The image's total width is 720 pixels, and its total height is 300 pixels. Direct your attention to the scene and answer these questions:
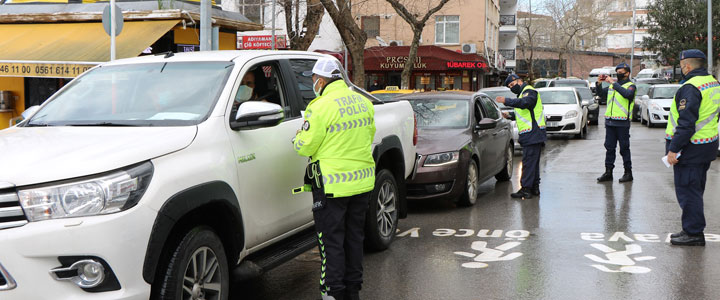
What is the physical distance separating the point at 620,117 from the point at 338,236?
8.27 meters

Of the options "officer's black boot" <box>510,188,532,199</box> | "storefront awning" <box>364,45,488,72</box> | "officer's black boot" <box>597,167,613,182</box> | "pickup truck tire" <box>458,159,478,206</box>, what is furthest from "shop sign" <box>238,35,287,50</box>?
"pickup truck tire" <box>458,159,478,206</box>

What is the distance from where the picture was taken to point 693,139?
286 inches

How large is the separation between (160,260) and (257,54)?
2.03 metres

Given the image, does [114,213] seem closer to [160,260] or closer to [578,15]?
[160,260]

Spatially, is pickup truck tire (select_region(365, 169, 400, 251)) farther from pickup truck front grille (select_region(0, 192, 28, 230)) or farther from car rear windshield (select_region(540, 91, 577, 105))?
car rear windshield (select_region(540, 91, 577, 105))

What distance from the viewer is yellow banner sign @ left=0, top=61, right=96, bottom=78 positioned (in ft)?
43.3

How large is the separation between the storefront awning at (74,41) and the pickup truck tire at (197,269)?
965 centimetres

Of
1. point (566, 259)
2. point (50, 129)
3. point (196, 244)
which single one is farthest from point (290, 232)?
point (566, 259)

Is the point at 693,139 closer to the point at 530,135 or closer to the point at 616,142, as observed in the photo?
the point at 530,135

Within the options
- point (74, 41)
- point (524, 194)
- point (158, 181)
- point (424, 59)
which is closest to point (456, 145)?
point (524, 194)

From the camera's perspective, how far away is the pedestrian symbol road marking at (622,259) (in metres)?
6.43

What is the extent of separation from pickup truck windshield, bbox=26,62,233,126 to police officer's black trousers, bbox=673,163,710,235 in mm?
4649

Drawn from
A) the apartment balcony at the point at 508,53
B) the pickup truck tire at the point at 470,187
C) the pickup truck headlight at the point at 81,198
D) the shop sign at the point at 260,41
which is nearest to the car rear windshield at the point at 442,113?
the pickup truck tire at the point at 470,187

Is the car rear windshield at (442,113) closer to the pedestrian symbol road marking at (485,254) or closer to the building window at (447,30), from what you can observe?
the pedestrian symbol road marking at (485,254)
